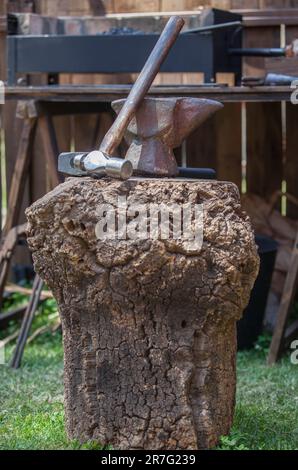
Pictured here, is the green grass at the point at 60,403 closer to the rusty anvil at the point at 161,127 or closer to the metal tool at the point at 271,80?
the rusty anvil at the point at 161,127

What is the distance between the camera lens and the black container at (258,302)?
6.57 metres

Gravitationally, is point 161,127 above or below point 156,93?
below

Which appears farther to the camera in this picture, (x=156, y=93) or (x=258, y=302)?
(x=258, y=302)

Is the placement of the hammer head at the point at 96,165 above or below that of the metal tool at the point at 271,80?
below

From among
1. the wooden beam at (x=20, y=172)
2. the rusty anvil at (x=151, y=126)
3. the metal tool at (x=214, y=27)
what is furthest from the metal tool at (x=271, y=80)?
the wooden beam at (x=20, y=172)

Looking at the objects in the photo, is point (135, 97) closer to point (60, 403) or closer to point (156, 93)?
point (156, 93)

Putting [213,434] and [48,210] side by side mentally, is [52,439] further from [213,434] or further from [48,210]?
[48,210]

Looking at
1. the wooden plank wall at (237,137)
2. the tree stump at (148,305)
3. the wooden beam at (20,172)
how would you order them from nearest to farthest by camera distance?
the tree stump at (148,305) → the wooden beam at (20,172) → the wooden plank wall at (237,137)

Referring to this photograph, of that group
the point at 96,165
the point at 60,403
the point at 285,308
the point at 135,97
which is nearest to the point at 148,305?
the point at 96,165

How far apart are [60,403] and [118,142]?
5.16 feet

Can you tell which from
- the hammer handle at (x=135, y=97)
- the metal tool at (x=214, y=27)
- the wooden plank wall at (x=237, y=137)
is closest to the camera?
the hammer handle at (x=135, y=97)

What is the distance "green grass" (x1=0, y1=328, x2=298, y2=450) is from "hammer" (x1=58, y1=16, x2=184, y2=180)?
46.2 inches

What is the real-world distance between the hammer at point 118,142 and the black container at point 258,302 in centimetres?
221

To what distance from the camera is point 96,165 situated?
4.21 meters
